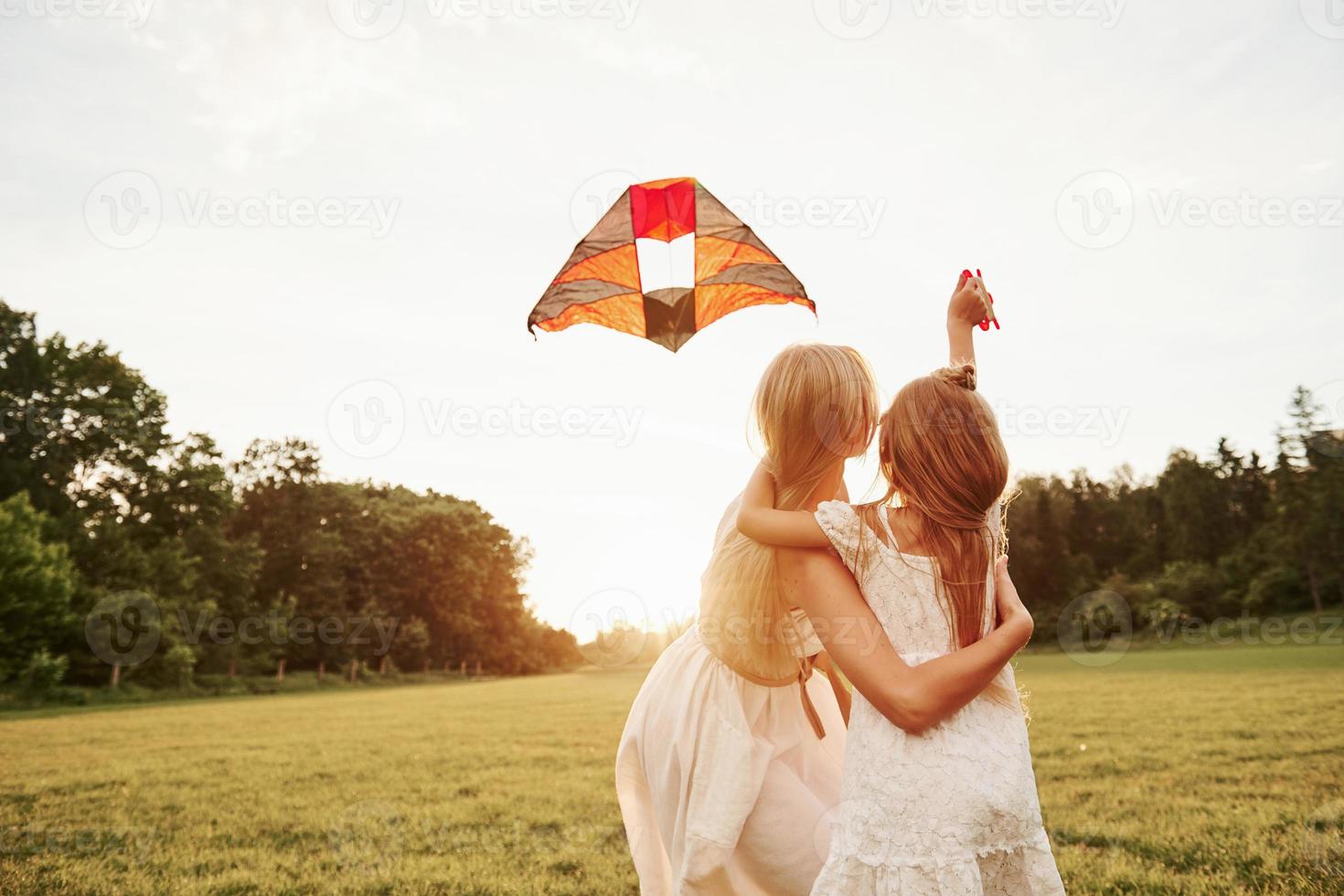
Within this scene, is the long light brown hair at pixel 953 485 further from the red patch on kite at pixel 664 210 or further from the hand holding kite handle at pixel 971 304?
the red patch on kite at pixel 664 210

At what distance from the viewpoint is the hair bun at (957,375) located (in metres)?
2.27

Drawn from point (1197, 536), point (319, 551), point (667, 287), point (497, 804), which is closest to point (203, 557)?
point (319, 551)

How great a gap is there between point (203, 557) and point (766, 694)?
43.9 metres

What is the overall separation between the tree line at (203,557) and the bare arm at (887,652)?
3404cm

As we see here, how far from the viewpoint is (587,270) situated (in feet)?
14.0

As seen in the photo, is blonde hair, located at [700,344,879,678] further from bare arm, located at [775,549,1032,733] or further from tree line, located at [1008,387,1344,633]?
tree line, located at [1008,387,1344,633]

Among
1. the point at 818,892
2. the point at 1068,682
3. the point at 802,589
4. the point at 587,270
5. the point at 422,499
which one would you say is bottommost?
the point at 1068,682

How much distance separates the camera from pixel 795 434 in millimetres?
2414

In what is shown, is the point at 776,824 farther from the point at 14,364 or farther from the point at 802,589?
the point at 14,364

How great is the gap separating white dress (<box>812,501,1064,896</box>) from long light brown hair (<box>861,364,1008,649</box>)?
57mm

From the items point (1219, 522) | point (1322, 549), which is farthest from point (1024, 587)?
point (1322, 549)

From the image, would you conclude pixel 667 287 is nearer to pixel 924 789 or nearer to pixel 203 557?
pixel 924 789

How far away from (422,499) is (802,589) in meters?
63.7

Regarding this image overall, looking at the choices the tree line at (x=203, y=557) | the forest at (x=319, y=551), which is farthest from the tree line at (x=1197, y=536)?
the tree line at (x=203, y=557)
